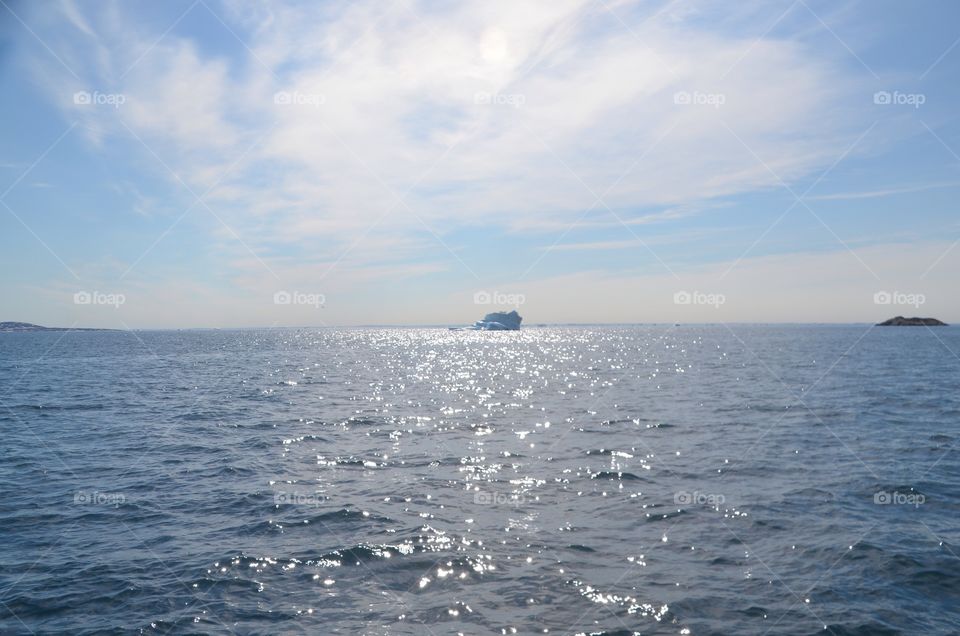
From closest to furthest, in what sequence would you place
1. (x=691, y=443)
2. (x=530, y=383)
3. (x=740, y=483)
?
(x=740, y=483)
(x=691, y=443)
(x=530, y=383)

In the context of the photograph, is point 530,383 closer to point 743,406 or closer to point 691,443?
point 743,406

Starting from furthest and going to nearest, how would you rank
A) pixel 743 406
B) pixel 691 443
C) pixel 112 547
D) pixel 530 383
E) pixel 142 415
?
pixel 530 383 → pixel 743 406 → pixel 142 415 → pixel 691 443 → pixel 112 547

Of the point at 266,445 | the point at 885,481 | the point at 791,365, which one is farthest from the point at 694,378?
the point at 266,445

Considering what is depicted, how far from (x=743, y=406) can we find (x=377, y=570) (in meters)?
33.3

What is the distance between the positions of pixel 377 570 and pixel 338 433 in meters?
17.8

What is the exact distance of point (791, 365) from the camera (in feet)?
245

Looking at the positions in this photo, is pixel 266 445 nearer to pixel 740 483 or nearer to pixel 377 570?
pixel 377 570

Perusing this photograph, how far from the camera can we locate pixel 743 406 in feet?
125

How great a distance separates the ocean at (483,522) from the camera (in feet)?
→ 36.2

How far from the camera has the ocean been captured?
11.0m

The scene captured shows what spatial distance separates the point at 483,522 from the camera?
51.8 feet

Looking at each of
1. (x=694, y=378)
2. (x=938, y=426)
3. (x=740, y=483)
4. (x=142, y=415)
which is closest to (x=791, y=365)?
(x=694, y=378)

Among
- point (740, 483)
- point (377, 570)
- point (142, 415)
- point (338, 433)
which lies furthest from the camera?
point (142, 415)

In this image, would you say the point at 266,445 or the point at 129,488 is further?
the point at 266,445
